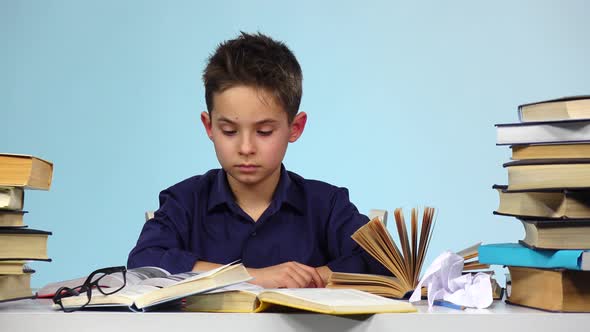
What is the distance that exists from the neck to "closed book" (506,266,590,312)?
874 millimetres

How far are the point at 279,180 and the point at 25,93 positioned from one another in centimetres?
251

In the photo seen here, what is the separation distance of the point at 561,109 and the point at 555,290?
32cm

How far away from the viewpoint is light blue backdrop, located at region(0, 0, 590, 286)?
4309 millimetres

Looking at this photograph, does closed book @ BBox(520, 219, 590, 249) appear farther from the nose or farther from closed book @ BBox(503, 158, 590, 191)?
the nose

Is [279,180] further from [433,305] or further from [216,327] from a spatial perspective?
[216,327]

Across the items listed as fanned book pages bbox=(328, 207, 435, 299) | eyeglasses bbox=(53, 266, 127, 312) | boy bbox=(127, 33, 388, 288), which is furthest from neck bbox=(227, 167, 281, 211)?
eyeglasses bbox=(53, 266, 127, 312)

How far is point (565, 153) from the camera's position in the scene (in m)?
1.51

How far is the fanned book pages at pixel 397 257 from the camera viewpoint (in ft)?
5.31

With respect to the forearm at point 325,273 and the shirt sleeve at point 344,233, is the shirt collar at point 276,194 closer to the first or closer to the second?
the shirt sleeve at point 344,233

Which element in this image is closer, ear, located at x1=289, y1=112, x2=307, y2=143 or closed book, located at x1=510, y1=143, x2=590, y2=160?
closed book, located at x1=510, y1=143, x2=590, y2=160

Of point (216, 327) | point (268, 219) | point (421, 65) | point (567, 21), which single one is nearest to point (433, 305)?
point (216, 327)

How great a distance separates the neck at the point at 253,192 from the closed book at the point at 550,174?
852mm

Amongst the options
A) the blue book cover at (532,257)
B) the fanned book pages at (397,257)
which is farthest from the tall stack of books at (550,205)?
the fanned book pages at (397,257)

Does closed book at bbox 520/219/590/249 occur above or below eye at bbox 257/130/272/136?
below
